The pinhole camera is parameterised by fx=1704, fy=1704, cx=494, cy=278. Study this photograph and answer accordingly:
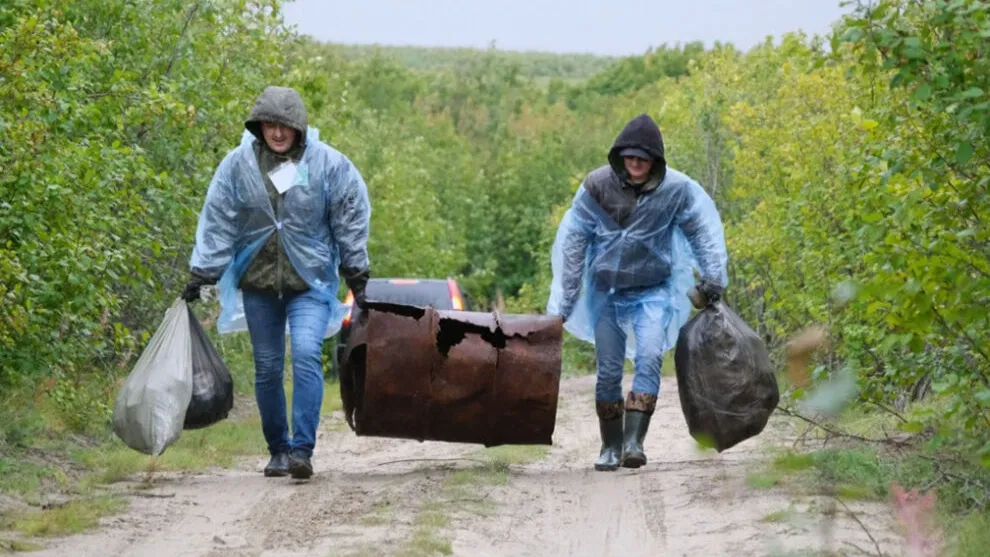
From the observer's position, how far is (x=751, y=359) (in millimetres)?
8555

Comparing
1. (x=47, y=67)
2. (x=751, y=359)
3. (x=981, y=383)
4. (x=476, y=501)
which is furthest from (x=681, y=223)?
(x=47, y=67)

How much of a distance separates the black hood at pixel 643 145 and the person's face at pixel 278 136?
1633 mm

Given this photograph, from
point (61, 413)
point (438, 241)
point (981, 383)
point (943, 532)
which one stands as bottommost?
point (438, 241)

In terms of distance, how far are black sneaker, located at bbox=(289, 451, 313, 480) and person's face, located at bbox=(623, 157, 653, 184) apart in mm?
2203

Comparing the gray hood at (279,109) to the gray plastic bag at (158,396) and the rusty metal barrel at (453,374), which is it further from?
the gray plastic bag at (158,396)

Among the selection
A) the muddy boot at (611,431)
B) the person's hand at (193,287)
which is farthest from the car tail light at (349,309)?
the muddy boot at (611,431)

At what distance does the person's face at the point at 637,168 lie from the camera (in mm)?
8773

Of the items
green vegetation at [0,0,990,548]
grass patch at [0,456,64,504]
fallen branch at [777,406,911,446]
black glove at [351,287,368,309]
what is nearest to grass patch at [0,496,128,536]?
grass patch at [0,456,64,504]

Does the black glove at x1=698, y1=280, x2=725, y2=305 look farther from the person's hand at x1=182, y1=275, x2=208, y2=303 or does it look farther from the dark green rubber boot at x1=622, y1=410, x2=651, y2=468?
the person's hand at x1=182, y1=275, x2=208, y2=303

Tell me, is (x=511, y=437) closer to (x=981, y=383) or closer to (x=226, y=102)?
(x=981, y=383)

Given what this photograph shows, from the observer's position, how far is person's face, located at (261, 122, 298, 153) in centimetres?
842

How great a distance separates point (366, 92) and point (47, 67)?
7188cm

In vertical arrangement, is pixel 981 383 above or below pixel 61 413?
above

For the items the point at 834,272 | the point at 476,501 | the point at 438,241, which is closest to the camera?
the point at 476,501
